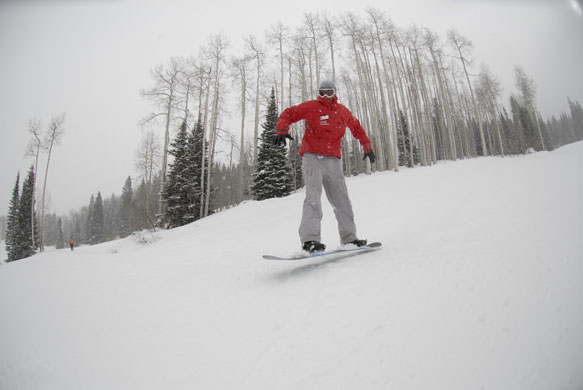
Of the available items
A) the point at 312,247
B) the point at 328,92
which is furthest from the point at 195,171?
the point at 312,247

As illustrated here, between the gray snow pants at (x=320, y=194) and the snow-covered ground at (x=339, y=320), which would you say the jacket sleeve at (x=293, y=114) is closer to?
the gray snow pants at (x=320, y=194)

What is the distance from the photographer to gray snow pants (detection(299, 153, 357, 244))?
242 cm

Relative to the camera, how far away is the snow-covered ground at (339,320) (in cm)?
97

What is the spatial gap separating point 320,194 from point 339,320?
4.23 feet

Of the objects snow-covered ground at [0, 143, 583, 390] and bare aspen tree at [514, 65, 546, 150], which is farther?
bare aspen tree at [514, 65, 546, 150]

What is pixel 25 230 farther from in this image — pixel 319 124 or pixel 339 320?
pixel 339 320

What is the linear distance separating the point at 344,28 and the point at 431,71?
1190 cm

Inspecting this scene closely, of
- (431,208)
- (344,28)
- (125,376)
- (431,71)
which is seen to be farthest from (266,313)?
(431,71)

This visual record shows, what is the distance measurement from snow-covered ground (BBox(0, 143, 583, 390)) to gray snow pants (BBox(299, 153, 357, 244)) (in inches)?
14.9

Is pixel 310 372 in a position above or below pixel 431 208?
below

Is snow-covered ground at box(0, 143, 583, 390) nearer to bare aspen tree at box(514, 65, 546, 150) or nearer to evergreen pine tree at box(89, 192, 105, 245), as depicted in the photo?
bare aspen tree at box(514, 65, 546, 150)

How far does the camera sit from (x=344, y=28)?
17.1m

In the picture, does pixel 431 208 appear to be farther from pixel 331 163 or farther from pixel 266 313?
pixel 266 313

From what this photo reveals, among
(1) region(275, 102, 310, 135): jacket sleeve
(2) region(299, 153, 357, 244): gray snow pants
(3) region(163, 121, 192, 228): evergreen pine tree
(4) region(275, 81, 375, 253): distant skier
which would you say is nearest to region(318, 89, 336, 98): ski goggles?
(4) region(275, 81, 375, 253): distant skier
